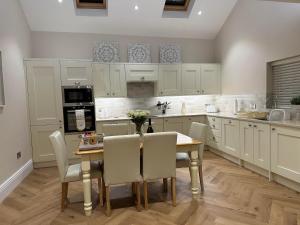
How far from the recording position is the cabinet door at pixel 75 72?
429 cm

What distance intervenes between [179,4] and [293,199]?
4238 mm

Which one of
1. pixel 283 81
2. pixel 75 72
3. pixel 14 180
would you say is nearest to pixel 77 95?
pixel 75 72

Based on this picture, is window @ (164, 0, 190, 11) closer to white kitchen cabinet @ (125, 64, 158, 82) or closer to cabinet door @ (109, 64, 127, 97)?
white kitchen cabinet @ (125, 64, 158, 82)

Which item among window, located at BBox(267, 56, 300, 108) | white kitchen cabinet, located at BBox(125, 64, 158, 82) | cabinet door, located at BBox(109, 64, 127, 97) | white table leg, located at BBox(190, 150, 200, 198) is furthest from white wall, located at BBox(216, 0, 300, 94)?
cabinet door, located at BBox(109, 64, 127, 97)

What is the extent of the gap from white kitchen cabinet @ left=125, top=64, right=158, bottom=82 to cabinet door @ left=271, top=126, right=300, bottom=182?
8.91ft

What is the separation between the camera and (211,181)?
134 inches

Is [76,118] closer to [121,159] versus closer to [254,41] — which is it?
[121,159]

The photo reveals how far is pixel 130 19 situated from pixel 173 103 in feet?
7.05

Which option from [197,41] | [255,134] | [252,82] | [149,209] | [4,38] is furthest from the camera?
[197,41]

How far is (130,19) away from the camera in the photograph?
15.8 feet

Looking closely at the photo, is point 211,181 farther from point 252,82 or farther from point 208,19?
point 208,19

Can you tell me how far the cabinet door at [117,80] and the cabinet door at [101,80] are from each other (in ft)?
0.29

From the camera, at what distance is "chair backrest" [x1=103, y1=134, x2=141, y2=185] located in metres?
2.34

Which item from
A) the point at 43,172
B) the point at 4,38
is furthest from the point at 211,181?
the point at 4,38
